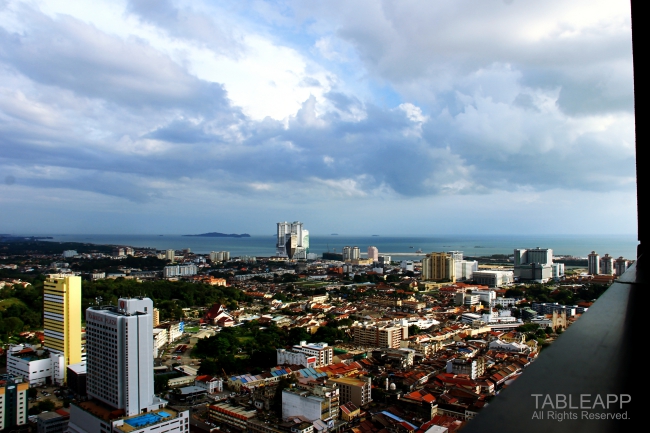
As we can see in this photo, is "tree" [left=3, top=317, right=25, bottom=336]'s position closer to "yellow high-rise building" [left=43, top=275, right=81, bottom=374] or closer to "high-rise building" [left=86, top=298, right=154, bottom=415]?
"yellow high-rise building" [left=43, top=275, right=81, bottom=374]

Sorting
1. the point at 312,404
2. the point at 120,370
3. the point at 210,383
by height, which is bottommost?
the point at 210,383

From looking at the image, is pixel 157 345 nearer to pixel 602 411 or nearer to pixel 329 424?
pixel 329 424

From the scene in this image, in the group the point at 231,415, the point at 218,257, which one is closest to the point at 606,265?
the point at 231,415

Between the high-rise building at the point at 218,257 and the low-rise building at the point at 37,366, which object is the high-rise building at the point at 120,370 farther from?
the high-rise building at the point at 218,257

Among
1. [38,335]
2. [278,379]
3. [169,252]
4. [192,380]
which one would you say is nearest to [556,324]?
[278,379]

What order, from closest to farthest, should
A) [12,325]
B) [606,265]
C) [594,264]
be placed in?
[12,325]
[606,265]
[594,264]

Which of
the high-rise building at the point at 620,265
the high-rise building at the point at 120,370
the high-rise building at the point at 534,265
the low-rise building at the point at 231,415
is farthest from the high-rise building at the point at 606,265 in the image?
the high-rise building at the point at 120,370

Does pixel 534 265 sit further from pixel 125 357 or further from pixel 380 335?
pixel 125 357
